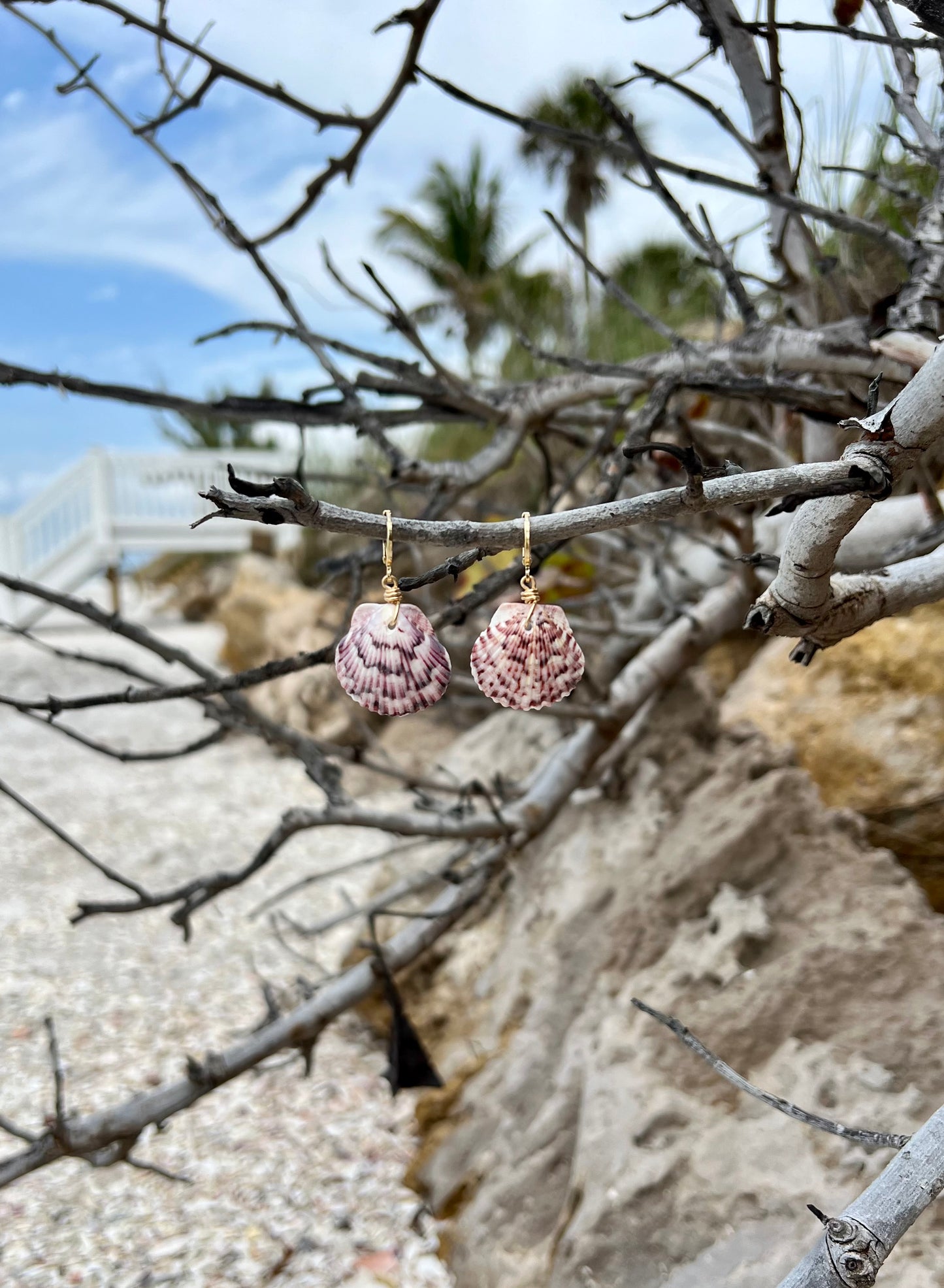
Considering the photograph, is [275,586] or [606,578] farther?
[275,586]

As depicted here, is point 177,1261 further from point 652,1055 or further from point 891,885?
point 891,885

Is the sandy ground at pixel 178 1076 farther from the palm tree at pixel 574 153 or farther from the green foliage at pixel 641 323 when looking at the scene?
the palm tree at pixel 574 153

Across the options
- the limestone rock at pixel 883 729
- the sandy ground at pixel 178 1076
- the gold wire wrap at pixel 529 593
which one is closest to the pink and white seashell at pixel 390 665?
the gold wire wrap at pixel 529 593

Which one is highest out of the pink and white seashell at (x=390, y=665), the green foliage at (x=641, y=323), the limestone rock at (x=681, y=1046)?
the green foliage at (x=641, y=323)

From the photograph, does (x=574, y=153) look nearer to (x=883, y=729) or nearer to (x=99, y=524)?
(x=99, y=524)

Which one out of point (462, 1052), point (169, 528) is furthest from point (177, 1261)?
point (169, 528)

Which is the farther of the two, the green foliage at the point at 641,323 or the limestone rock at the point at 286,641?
the green foliage at the point at 641,323

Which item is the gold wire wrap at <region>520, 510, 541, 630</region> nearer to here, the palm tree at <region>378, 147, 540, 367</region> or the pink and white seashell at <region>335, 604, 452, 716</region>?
the pink and white seashell at <region>335, 604, 452, 716</region>
